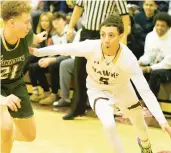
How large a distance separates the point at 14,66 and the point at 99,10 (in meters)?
1.73

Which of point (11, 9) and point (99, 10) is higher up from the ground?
point (11, 9)

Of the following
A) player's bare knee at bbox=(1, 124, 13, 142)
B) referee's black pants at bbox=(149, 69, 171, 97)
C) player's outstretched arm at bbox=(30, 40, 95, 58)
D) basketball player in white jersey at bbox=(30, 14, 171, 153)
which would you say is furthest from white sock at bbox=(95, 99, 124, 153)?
referee's black pants at bbox=(149, 69, 171, 97)

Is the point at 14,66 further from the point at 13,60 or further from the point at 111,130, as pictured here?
the point at 111,130

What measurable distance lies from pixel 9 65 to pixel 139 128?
1187 millimetres

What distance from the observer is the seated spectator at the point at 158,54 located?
482 centimetres

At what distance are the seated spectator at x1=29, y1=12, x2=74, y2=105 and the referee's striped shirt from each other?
1.11 m

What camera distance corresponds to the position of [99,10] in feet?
14.8

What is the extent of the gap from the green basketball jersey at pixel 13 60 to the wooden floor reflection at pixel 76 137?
106 cm

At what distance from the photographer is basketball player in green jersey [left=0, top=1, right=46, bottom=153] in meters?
2.87

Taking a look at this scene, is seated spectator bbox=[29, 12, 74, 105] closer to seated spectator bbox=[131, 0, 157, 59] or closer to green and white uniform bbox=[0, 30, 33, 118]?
seated spectator bbox=[131, 0, 157, 59]

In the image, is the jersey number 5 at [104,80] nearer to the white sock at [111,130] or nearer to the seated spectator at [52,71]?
the white sock at [111,130]

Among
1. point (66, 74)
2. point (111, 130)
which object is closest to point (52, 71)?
point (66, 74)

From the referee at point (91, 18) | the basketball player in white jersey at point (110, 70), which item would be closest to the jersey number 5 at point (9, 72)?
the basketball player in white jersey at point (110, 70)

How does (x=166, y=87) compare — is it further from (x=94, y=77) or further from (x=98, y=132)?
(x=94, y=77)
